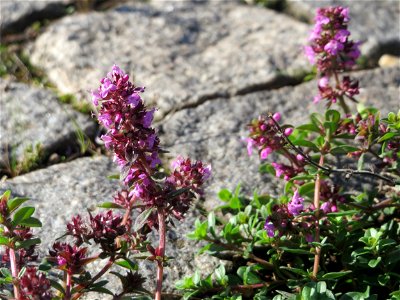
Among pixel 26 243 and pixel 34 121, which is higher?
pixel 34 121

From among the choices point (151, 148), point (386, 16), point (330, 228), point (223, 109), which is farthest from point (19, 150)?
point (386, 16)

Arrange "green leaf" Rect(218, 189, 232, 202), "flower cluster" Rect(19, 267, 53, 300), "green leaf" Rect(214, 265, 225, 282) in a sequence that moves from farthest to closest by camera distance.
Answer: "green leaf" Rect(218, 189, 232, 202), "green leaf" Rect(214, 265, 225, 282), "flower cluster" Rect(19, 267, 53, 300)

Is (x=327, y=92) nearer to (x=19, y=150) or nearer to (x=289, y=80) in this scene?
(x=289, y=80)

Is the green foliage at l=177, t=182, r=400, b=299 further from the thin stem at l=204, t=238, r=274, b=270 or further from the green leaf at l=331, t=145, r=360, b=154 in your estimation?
the green leaf at l=331, t=145, r=360, b=154

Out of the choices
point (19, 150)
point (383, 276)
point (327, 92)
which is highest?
point (327, 92)

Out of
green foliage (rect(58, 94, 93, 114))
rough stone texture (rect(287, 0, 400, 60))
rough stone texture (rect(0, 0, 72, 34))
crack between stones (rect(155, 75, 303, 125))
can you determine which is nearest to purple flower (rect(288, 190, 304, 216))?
crack between stones (rect(155, 75, 303, 125))

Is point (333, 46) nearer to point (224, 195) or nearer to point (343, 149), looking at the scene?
point (343, 149)

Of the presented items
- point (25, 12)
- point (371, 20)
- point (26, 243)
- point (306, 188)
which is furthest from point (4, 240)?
point (371, 20)
